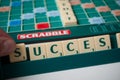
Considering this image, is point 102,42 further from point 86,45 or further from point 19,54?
point 19,54

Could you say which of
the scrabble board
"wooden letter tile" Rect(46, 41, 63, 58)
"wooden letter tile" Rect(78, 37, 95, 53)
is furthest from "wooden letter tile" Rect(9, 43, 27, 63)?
"wooden letter tile" Rect(78, 37, 95, 53)

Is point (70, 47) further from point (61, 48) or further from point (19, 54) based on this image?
point (19, 54)

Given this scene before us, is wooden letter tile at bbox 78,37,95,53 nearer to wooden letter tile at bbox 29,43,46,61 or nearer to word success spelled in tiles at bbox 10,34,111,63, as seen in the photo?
word success spelled in tiles at bbox 10,34,111,63

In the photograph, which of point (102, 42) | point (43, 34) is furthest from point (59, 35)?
point (102, 42)

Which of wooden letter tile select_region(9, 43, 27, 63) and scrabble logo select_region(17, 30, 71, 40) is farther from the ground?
scrabble logo select_region(17, 30, 71, 40)

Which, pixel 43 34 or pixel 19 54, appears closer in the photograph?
pixel 19 54

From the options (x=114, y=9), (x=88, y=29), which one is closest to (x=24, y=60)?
(x=88, y=29)

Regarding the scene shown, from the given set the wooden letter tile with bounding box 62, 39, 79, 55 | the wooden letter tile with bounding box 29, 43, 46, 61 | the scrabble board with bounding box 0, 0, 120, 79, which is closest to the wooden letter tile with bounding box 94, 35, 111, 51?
the scrabble board with bounding box 0, 0, 120, 79
